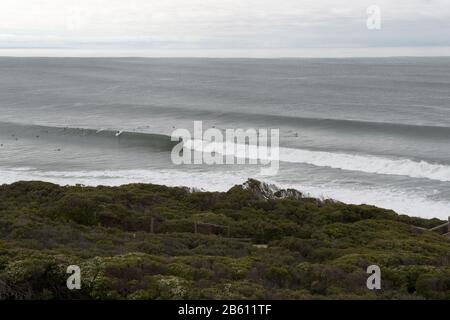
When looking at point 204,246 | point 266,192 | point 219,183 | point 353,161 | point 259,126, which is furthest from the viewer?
point 259,126

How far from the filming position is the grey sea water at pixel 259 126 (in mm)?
29594

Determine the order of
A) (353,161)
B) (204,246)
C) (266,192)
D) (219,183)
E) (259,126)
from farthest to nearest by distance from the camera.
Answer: (259,126)
(353,161)
(219,183)
(266,192)
(204,246)

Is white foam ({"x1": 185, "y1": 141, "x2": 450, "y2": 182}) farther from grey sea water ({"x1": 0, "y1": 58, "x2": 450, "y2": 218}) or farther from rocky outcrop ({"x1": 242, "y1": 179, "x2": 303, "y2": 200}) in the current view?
rocky outcrop ({"x1": 242, "y1": 179, "x2": 303, "y2": 200})

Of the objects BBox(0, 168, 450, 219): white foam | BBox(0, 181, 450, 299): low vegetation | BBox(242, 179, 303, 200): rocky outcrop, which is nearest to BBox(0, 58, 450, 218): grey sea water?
BBox(0, 168, 450, 219): white foam

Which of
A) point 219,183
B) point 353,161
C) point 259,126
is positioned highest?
point 259,126

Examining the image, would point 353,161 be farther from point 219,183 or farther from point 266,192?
point 266,192

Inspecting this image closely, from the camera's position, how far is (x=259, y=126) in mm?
51219

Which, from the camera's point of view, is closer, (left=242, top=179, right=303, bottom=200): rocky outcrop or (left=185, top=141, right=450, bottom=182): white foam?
(left=242, top=179, right=303, bottom=200): rocky outcrop

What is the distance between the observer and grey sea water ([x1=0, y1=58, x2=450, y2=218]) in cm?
2959

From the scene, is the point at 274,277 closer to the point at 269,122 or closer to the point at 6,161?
the point at 6,161

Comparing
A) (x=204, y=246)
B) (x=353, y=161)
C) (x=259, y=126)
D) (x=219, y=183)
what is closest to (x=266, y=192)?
(x=204, y=246)

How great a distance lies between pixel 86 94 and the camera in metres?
81.3
